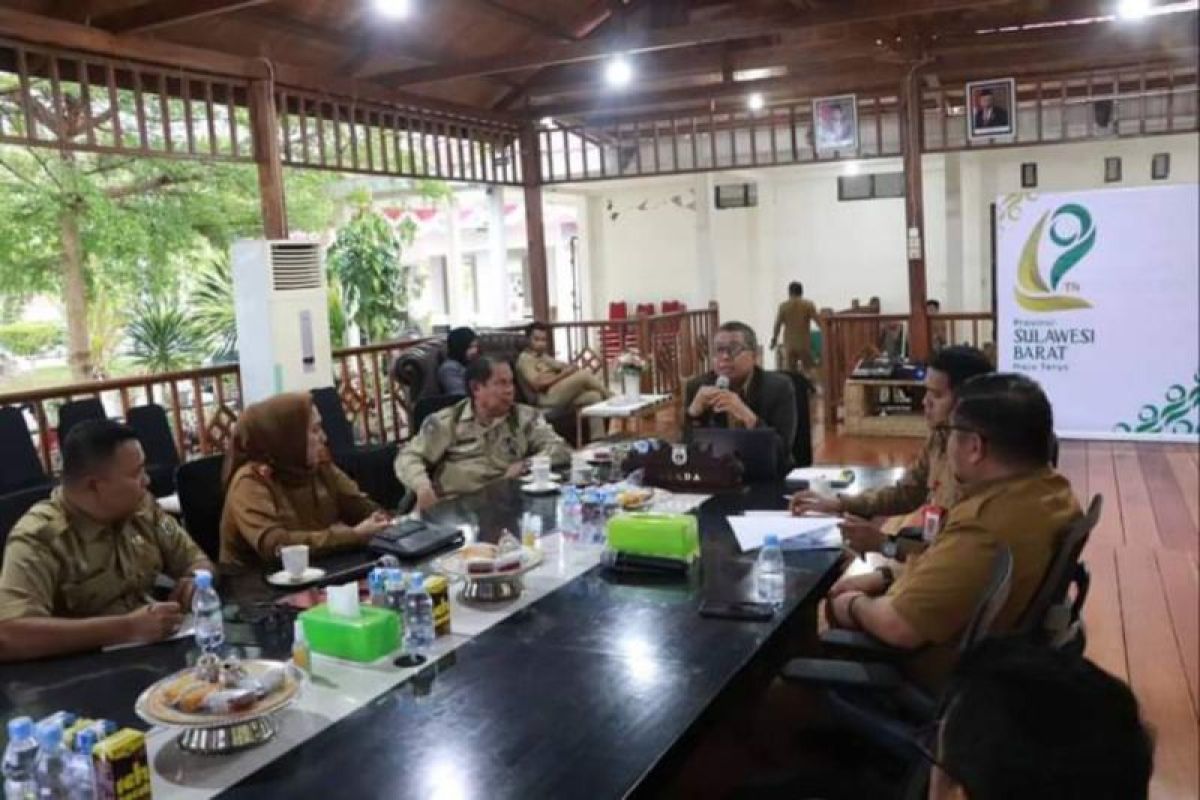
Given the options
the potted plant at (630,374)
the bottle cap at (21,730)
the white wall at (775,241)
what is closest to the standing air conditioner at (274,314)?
the potted plant at (630,374)

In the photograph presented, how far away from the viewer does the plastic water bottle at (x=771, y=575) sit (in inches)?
80.6

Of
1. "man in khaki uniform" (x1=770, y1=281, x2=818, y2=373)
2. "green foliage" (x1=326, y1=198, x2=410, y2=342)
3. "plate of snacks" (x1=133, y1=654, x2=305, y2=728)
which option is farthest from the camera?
"green foliage" (x1=326, y1=198, x2=410, y2=342)

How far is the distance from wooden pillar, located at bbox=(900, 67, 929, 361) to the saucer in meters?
5.82

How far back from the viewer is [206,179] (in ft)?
31.1

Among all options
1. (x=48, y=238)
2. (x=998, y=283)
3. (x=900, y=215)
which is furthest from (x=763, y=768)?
(x=900, y=215)

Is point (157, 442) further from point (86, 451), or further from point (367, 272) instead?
point (367, 272)

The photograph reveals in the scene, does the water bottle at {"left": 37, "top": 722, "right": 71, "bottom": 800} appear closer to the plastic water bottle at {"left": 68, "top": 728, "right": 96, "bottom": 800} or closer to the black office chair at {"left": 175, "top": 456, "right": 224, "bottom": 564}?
the plastic water bottle at {"left": 68, "top": 728, "right": 96, "bottom": 800}

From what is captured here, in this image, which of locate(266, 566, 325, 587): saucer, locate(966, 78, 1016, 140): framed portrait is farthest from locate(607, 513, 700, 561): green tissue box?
locate(966, 78, 1016, 140): framed portrait

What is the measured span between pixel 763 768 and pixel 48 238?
8.34 metres

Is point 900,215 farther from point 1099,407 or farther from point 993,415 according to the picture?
point 1099,407

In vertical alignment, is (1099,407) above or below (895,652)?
above

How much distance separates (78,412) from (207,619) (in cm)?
319

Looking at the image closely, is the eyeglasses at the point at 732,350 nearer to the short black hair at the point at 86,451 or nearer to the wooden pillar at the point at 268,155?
the short black hair at the point at 86,451

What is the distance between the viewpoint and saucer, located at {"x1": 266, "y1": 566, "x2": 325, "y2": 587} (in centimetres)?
221
